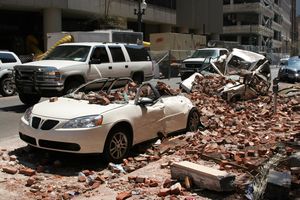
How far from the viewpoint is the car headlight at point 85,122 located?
7.55m

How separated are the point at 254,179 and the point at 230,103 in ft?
31.4

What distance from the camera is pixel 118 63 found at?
16453 millimetres

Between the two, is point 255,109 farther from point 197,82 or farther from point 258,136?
point 258,136

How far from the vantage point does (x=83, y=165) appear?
802cm

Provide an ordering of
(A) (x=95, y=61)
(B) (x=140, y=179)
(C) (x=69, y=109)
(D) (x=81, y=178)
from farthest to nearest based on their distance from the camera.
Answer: (A) (x=95, y=61)
(C) (x=69, y=109)
(D) (x=81, y=178)
(B) (x=140, y=179)

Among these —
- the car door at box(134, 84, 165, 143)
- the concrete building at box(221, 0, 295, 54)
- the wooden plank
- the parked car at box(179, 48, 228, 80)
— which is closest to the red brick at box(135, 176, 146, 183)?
the wooden plank

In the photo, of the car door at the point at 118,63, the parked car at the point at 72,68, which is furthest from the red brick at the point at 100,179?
the car door at the point at 118,63

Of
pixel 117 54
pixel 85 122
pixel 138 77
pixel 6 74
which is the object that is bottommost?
pixel 85 122

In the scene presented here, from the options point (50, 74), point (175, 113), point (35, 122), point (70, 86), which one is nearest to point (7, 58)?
point (70, 86)

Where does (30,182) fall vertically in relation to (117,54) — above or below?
below

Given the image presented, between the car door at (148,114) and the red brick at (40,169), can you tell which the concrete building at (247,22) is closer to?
the car door at (148,114)

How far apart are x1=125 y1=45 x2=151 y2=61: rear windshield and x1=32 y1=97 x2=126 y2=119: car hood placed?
347 inches

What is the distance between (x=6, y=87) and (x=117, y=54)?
4.74m

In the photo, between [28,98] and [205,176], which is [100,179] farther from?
[28,98]
